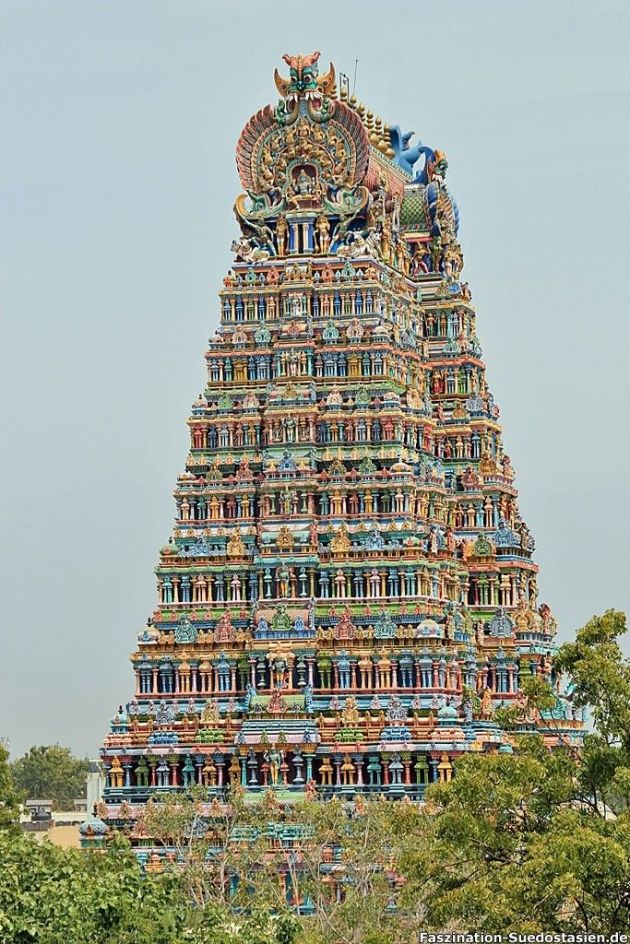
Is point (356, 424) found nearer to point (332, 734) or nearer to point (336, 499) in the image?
point (336, 499)

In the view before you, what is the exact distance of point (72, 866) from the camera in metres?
54.3

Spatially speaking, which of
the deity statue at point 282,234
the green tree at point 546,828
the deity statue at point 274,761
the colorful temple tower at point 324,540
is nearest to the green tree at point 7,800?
the colorful temple tower at point 324,540

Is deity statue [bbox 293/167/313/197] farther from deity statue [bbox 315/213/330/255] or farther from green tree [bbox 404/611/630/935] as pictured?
green tree [bbox 404/611/630/935]

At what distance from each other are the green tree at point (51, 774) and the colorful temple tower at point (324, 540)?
71.1m

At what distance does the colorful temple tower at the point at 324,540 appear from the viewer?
259 ft

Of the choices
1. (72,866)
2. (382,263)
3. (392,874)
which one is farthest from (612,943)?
(382,263)

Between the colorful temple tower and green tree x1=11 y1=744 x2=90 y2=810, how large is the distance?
233ft

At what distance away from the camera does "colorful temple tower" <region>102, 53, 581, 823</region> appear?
7881 cm

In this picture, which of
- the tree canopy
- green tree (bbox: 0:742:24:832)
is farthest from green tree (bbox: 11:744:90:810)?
the tree canopy

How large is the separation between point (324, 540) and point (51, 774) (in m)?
79.3

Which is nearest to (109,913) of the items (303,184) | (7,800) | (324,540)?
(324,540)

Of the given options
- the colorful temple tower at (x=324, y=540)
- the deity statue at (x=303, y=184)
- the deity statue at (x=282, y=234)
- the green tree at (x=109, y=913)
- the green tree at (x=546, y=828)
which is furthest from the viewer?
the deity statue at (x=282, y=234)

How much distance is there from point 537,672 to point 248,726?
11.9 metres

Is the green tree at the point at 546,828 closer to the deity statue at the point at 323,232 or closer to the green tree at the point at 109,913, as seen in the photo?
the green tree at the point at 109,913
